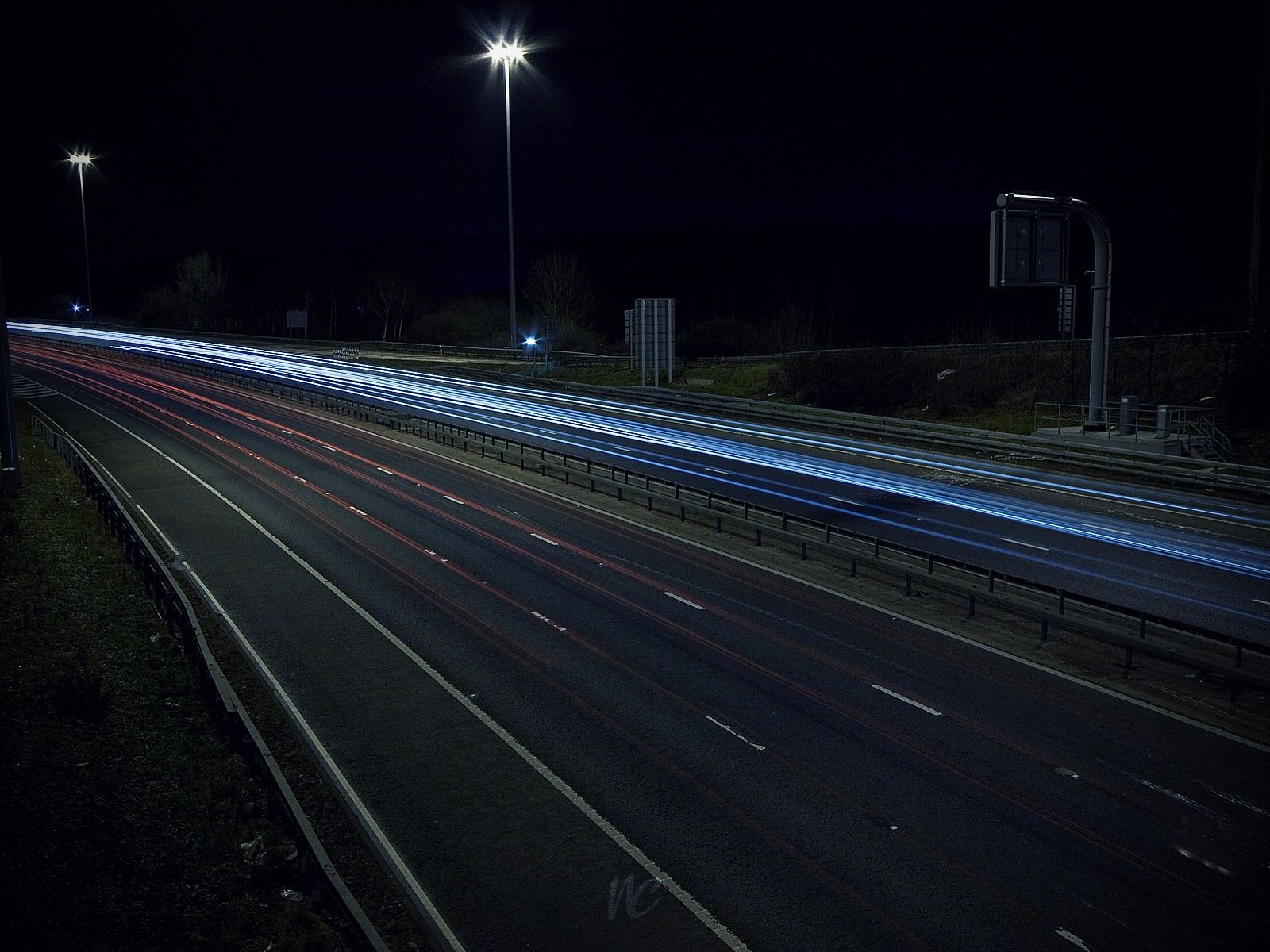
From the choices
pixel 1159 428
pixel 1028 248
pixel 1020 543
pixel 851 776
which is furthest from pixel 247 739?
pixel 1159 428

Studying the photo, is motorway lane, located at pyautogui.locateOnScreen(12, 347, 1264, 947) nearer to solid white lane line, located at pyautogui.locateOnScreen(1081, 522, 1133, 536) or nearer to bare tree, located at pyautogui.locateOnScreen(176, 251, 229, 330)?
solid white lane line, located at pyautogui.locateOnScreen(1081, 522, 1133, 536)

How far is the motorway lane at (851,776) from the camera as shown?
29.1 feet

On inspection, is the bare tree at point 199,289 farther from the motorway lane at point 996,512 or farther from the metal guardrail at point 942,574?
the metal guardrail at point 942,574

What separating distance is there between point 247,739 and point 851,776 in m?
6.82

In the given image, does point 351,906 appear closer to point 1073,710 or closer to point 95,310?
point 1073,710

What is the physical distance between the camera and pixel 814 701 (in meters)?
13.5

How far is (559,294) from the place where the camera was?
9350 cm

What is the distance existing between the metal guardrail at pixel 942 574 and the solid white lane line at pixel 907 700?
341 cm

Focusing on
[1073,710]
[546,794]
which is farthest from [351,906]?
[1073,710]

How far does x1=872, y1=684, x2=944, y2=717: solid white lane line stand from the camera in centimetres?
1307

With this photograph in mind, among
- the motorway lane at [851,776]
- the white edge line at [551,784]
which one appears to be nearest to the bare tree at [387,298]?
the white edge line at [551,784]

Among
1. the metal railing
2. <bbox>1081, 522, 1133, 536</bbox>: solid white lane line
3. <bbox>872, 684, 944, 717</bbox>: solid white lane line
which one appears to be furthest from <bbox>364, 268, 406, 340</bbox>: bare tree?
<bbox>872, 684, 944, 717</bbox>: solid white lane line

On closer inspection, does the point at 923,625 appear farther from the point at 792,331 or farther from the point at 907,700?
the point at 792,331

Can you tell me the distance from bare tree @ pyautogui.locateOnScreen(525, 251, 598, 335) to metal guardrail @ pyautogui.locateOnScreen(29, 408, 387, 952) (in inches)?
2700
